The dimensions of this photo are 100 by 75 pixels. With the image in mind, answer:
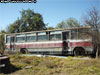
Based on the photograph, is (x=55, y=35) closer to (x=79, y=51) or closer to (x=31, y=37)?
(x=79, y=51)

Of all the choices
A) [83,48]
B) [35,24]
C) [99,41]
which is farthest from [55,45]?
[35,24]

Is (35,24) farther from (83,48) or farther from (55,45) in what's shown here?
(83,48)

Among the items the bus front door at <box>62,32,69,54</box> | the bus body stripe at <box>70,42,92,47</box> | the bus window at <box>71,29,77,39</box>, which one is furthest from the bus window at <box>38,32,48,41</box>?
the bus body stripe at <box>70,42,92,47</box>

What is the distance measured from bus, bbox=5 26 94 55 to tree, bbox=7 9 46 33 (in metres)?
16.3

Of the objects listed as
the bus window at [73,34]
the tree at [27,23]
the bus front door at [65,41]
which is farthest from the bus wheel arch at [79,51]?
the tree at [27,23]

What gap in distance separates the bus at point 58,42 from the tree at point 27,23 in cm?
1633

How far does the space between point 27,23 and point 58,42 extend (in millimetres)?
23134

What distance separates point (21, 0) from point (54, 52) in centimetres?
832

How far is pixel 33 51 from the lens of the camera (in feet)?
54.9

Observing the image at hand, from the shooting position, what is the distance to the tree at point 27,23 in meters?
34.2

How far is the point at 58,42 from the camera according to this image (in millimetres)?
14227

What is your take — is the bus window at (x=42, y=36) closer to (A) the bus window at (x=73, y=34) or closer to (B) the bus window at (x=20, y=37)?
(B) the bus window at (x=20, y=37)

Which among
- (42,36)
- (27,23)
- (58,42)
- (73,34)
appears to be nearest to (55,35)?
(58,42)

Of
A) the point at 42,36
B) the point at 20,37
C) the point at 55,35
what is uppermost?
the point at 55,35
